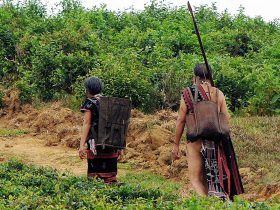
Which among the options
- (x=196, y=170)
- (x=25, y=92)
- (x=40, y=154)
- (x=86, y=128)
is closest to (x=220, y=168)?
(x=196, y=170)

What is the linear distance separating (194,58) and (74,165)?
7845 millimetres

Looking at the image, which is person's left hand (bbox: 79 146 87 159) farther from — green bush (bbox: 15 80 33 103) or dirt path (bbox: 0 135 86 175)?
green bush (bbox: 15 80 33 103)

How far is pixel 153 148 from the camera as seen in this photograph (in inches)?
504

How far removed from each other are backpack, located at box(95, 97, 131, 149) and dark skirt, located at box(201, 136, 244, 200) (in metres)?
1.29

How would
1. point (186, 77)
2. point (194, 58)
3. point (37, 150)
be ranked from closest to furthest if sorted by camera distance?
point (37, 150)
point (186, 77)
point (194, 58)

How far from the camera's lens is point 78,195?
22.9ft

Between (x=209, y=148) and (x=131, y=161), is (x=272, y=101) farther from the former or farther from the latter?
(x=209, y=148)

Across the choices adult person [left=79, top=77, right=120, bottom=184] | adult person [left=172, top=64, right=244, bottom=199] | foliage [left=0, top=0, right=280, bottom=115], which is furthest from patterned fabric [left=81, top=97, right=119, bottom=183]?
foliage [left=0, top=0, right=280, bottom=115]

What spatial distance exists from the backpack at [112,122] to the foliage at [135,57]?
6.49 metres

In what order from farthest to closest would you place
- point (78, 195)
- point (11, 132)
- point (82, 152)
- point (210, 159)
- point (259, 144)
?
point (11, 132) → point (259, 144) → point (82, 152) → point (210, 159) → point (78, 195)

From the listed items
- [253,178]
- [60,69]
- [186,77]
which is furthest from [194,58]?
[253,178]

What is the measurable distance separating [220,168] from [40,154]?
6.70 meters

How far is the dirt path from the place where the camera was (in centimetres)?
1252

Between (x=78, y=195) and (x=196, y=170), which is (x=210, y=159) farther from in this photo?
(x=78, y=195)
